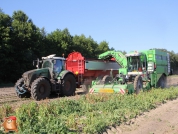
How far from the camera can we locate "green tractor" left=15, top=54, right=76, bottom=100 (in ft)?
38.7

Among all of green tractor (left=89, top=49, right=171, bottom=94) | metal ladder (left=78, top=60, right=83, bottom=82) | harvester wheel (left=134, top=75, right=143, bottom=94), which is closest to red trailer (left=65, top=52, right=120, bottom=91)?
metal ladder (left=78, top=60, right=83, bottom=82)

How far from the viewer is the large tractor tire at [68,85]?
13.3 metres

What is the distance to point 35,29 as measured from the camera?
27719mm

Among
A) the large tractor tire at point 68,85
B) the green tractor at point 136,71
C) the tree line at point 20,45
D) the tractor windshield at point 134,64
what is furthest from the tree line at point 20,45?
the tractor windshield at point 134,64

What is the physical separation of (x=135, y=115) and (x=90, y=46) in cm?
3106

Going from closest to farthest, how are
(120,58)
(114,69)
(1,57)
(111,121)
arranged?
1. (111,121)
2. (120,58)
3. (114,69)
4. (1,57)

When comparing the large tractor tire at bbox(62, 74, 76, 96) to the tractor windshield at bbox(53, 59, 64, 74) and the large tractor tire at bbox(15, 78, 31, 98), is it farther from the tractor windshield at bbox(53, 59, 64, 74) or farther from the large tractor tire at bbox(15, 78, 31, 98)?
the large tractor tire at bbox(15, 78, 31, 98)

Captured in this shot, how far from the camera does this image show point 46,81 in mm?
12070

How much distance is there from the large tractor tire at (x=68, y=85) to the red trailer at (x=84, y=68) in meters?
1.07

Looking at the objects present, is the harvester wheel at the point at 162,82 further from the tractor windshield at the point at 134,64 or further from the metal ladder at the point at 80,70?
the metal ladder at the point at 80,70

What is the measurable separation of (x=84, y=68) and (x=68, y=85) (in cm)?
172

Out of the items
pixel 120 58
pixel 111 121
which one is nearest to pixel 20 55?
pixel 120 58

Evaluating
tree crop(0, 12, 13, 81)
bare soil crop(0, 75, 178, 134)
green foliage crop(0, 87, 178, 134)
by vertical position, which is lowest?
bare soil crop(0, 75, 178, 134)

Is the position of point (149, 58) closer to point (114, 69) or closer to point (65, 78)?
point (114, 69)
